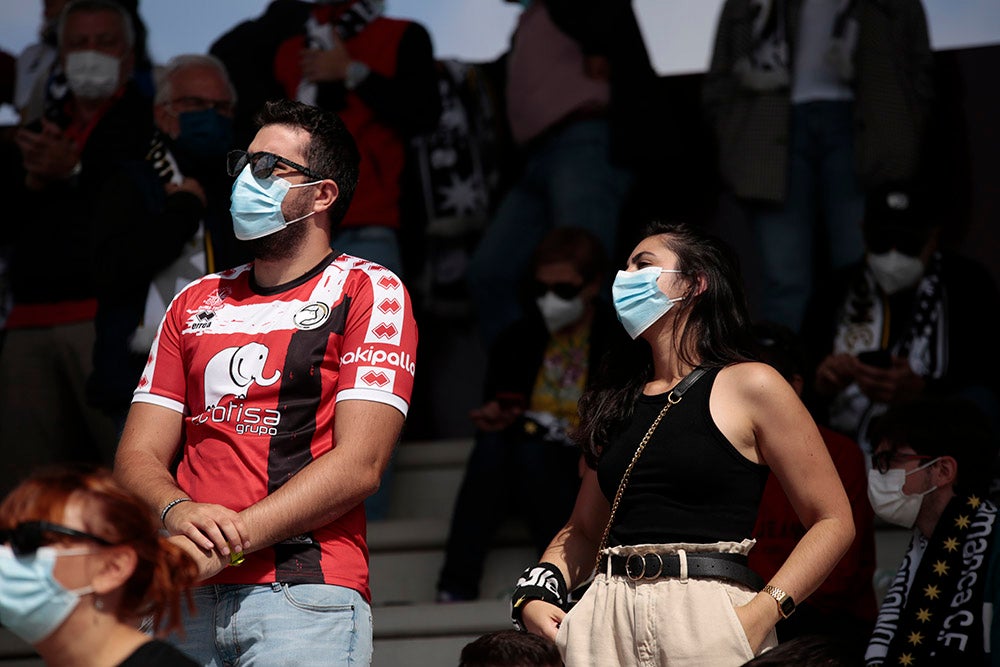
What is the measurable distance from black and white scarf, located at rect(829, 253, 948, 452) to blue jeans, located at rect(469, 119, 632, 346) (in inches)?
43.1

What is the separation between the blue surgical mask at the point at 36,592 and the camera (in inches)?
94.0

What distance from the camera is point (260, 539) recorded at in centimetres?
291

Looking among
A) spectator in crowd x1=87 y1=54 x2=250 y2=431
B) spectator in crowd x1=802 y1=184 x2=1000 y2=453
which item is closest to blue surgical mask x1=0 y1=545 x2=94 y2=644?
spectator in crowd x1=87 y1=54 x2=250 y2=431

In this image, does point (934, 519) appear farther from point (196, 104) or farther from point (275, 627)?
point (196, 104)

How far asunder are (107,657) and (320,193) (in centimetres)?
133

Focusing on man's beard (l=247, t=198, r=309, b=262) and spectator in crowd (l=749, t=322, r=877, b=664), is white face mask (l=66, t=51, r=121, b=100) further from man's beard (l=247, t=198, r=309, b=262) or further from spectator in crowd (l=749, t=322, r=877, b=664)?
man's beard (l=247, t=198, r=309, b=262)

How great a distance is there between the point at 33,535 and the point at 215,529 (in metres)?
0.50

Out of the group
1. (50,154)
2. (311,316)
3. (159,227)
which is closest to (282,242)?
(311,316)

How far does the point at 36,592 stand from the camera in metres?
2.39

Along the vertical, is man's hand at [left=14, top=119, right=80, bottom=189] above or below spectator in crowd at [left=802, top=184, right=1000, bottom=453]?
above

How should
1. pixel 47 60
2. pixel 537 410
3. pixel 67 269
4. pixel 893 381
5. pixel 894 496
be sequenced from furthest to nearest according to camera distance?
pixel 47 60 < pixel 67 269 < pixel 537 410 < pixel 893 381 < pixel 894 496

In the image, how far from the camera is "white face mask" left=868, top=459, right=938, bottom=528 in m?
4.34

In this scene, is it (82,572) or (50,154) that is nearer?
(82,572)

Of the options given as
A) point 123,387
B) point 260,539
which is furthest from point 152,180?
point 260,539
